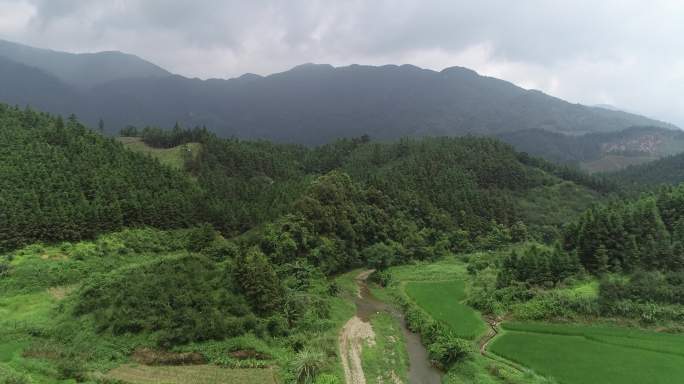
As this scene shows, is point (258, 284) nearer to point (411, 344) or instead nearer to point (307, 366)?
point (307, 366)

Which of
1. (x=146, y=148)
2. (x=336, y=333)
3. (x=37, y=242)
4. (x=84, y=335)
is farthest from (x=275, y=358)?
(x=146, y=148)

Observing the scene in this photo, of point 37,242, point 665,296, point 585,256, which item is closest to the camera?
point 665,296

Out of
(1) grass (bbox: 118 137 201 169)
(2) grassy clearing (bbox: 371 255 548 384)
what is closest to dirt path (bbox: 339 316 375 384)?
(2) grassy clearing (bbox: 371 255 548 384)

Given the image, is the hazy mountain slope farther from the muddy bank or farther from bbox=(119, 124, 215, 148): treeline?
bbox=(119, 124, 215, 148): treeline

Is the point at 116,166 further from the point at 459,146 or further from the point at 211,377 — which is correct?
the point at 459,146

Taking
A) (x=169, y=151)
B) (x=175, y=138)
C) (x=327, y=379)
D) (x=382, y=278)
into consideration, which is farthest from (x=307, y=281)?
(x=175, y=138)

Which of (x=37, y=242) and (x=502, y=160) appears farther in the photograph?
(x=502, y=160)

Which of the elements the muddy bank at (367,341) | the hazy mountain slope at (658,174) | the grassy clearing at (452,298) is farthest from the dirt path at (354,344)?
the hazy mountain slope at (658,174)
